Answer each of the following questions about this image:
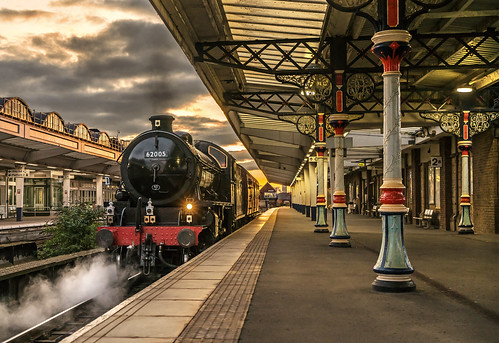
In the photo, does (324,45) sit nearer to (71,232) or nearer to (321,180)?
(321,180)

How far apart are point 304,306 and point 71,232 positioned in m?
9.59

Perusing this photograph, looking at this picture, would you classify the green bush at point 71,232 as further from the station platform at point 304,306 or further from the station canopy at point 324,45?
the station platform at point 304,306

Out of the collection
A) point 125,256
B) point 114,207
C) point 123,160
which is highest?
point 123,160

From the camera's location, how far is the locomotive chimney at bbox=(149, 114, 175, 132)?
10438mm

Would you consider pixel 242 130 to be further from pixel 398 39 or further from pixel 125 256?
pixel 398 39

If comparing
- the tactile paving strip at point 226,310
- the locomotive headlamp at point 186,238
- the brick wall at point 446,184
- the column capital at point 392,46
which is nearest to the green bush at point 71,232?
the locomotive headlamp at point 186,238

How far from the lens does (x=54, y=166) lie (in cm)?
3275

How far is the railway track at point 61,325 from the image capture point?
581 cm

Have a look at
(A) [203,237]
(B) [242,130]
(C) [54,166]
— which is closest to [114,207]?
(A) [203,237]

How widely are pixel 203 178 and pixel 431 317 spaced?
7214 mm

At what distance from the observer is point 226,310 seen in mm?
4938

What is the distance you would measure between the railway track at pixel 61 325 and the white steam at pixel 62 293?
44cm

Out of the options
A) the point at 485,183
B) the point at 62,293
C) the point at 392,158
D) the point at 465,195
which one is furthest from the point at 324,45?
the point at 485,183

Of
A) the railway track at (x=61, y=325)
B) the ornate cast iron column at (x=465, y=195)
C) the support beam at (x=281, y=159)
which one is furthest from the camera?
the support beam at (x=281, y=159)
